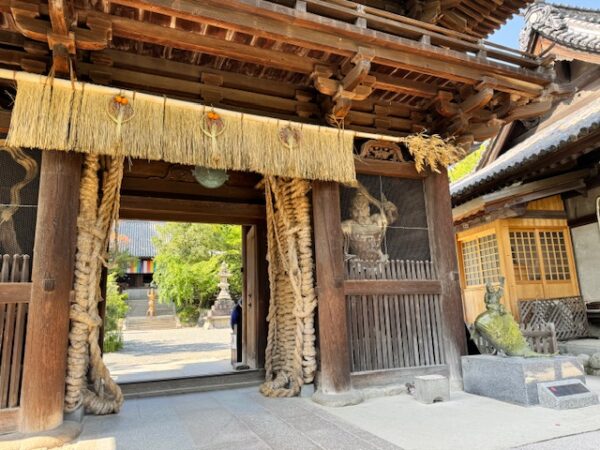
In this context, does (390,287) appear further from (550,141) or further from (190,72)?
(550,141)

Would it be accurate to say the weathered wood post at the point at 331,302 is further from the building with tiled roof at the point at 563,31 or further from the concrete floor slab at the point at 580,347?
the building with tiled roof at the point at 563,31

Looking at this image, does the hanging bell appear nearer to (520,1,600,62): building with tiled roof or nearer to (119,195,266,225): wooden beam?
(119,195,266,225): wooden beam

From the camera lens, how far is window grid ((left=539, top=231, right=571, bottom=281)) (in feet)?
26.4

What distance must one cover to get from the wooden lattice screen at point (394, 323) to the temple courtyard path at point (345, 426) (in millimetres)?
525

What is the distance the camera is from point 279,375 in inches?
202

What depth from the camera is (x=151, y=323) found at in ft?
76.7

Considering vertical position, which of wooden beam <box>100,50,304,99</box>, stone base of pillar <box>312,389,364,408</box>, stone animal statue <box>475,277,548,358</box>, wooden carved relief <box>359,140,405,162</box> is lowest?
stone base of pillar <box>312,389,364,408</box>

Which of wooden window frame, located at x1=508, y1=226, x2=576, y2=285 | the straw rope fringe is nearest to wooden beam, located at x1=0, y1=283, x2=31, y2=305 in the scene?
the straw rope fringe

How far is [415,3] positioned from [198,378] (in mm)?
5940

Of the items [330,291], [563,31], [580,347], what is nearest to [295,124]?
[330,291]

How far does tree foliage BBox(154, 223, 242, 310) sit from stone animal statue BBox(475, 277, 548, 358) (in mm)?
16041

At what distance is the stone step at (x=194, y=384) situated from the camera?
205 inches

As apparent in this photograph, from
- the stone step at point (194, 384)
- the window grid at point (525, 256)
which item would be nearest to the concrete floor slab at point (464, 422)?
the stone step at point (194, 384)

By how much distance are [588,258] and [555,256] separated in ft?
1.82
